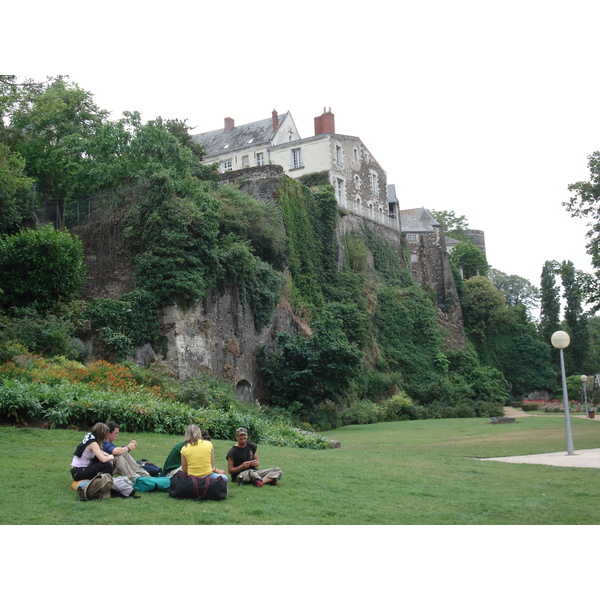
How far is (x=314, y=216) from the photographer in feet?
120

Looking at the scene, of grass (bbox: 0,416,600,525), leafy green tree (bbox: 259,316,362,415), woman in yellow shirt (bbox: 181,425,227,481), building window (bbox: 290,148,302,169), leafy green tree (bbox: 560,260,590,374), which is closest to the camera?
grass (bbox: 0,416,600,525)

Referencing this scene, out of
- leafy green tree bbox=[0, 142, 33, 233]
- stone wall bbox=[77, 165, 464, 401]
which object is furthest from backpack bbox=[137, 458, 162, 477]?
stone wall bbox=[77, 165, 464, 401]

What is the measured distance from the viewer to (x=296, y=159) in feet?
141

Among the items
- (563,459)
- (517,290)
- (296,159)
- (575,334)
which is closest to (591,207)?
(563,459)

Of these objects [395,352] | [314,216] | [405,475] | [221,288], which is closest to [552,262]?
[395,352]

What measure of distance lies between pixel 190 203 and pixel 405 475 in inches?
653

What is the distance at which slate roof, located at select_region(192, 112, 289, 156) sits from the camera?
4822 centimetres

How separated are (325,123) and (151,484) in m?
38.8

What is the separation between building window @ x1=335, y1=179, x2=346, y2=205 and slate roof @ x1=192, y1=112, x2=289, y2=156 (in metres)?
7.89

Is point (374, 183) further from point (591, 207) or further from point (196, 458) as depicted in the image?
point (196, 458)

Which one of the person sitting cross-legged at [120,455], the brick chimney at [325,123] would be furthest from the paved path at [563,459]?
the brick chimney at [325,123]

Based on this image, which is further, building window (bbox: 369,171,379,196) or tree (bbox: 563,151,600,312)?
building window (bbox: 369,171,379,196)

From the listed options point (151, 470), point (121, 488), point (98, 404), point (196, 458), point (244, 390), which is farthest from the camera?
point (244, 390)

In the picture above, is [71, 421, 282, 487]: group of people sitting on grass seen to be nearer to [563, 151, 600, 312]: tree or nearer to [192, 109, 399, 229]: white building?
[563, 151, 600, 312]: tree
